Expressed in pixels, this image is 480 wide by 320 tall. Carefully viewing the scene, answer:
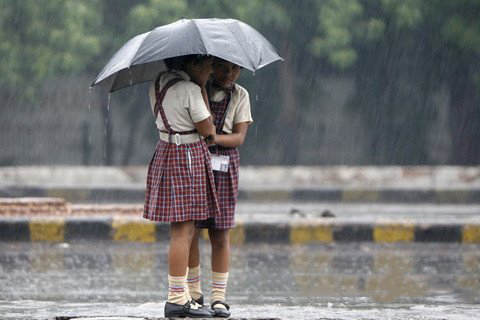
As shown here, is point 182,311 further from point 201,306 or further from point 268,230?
point 268,230

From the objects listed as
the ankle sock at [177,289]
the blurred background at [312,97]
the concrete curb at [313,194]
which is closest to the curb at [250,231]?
the ankle sock at [177,289]

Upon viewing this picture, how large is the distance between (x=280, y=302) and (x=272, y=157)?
13493 mm

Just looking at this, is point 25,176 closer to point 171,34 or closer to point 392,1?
point 392,1

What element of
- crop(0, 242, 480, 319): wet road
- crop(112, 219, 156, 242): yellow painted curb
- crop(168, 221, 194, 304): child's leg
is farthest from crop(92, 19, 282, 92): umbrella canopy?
crop(112, 219, 156, 242): yellow painted curb

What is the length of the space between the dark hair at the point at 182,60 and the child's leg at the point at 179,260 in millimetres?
722

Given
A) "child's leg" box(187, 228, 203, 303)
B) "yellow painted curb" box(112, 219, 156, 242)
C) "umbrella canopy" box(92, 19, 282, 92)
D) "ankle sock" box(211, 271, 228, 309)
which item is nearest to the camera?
"umbrella canopy" box(92, 19, 282, 92)

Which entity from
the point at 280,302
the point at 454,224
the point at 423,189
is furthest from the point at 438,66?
the point at 280,302

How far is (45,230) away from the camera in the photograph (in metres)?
10.3

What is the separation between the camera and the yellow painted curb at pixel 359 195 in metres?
15.6

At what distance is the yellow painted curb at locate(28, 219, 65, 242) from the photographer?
1033 cm

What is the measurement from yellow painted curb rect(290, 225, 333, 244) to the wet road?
0.20 m

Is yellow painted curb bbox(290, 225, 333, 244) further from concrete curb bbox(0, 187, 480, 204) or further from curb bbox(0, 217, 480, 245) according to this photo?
concrete curb bbox(0, 187, 480, 204)

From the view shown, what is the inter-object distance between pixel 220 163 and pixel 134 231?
15.4 ft

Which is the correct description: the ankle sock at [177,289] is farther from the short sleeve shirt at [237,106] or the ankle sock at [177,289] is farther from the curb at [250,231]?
the curb at [250,231]
